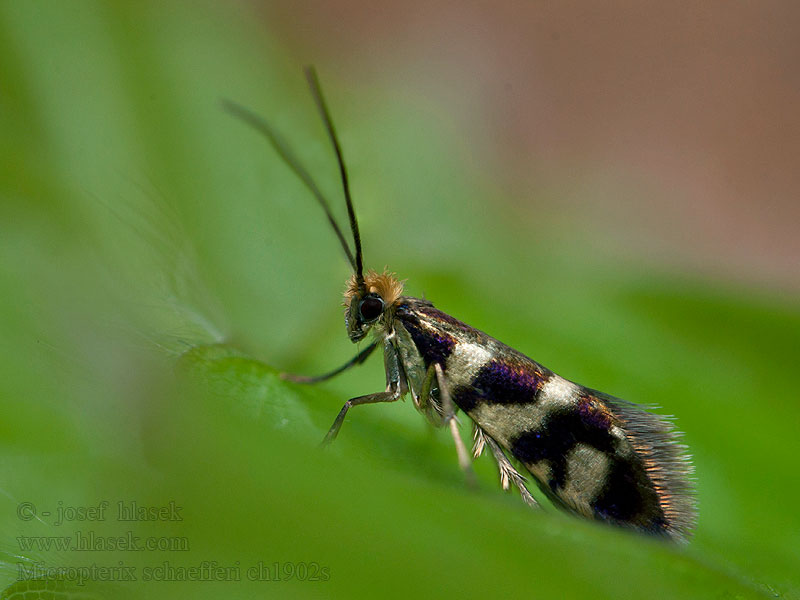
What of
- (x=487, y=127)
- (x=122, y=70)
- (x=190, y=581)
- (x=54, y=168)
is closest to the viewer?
(x=190, y=581)

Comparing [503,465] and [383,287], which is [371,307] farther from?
[503,465]

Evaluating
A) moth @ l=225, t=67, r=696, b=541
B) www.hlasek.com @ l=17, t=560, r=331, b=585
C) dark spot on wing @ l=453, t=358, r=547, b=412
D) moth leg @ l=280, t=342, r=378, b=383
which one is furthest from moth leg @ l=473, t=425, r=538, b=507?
www.hlasek.com @ l=17, t=560, r=331, b=585

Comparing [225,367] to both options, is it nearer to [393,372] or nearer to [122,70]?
[393,372]

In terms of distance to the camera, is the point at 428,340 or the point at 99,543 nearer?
the point at 99,543

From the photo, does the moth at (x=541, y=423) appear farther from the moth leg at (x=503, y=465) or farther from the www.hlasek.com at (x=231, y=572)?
the www.hlasek.com at (x=231, y=572)

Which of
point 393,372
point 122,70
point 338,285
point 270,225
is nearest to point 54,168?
point 122,70

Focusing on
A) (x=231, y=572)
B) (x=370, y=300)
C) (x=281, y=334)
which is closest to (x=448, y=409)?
(x=370, y=300)

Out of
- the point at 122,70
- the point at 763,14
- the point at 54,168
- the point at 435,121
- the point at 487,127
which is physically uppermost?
the point at 763,14
